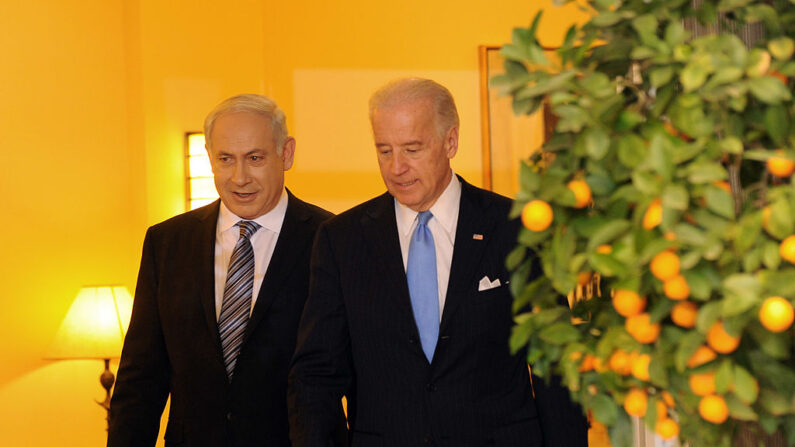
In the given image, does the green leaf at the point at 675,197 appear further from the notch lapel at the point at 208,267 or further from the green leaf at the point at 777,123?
the notch lapel at the point at 208,267

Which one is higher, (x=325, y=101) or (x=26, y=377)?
(x=325, y=101)

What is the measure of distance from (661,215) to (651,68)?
0.61 feet

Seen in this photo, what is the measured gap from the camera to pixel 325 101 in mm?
5637

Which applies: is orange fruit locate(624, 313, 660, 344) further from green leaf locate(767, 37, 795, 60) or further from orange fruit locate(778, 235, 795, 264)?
green leaf locate(767, 37, 795, 60)

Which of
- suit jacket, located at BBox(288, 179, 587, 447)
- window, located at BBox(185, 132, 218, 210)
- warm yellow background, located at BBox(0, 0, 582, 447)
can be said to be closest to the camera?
suit jacket, located at BBox(288, 179, 587, 447)

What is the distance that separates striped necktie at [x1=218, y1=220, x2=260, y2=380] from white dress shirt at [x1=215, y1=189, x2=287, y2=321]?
3cm

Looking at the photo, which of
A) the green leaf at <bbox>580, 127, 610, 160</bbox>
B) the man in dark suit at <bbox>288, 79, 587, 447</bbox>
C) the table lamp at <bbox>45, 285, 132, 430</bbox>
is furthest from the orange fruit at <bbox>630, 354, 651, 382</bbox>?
the table lamp at <bbox>45, 285, 132, 430</bbox>

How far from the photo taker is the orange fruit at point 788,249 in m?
0.90

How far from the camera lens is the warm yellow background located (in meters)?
4.50

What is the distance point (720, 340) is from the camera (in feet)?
3.22

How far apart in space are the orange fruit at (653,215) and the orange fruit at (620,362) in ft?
0.54

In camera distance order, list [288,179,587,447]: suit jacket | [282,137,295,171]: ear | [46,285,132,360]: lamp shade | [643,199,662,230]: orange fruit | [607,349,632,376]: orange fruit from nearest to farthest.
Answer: [643,199,662,230]: orange fruit, [607,349,632,376]: orange fruit, [288,179,587,447]: suit jacket, [282,137,295,171]: ear, [46,285,132,360]: lamp shade

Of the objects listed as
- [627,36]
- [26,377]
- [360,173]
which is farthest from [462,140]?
[627,36]

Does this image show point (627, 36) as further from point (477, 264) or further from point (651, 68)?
point (477, 264)
